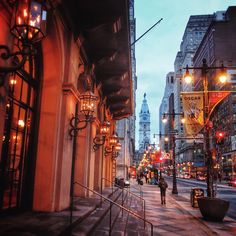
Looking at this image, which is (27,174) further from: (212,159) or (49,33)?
(212,159)

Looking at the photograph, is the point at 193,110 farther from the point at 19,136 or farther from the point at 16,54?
the point at 16,54

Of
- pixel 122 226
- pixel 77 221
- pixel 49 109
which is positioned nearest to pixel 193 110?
pixel 122 226

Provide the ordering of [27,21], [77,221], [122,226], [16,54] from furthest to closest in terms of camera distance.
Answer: [122,226], [77,221], [16,54], [27,21]

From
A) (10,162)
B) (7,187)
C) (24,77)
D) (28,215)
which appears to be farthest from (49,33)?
(28,215)

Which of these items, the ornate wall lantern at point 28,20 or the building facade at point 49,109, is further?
the building facade at point 49,109

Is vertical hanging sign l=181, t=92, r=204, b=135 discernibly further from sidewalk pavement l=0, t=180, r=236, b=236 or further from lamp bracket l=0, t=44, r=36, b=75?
lamp bracket l=0, t=44, r=36, b=75

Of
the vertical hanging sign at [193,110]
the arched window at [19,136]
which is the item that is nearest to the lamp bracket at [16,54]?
the arched window at [19,136]

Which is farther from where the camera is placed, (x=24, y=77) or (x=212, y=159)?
(x=212, y=159)

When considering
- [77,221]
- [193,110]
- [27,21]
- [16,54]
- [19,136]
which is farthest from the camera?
[193,110]

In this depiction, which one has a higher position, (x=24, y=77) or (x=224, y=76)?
(x=224, y=76)

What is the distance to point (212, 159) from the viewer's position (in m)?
13.0

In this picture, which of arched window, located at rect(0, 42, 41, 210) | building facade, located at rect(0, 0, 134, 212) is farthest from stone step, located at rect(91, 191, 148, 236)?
arched window, located at rect(0, 42, 41, 210)

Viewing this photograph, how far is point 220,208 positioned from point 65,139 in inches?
292

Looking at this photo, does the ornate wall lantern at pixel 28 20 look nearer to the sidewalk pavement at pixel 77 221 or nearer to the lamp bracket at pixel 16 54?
the lamp bracket at pixel 16 54
